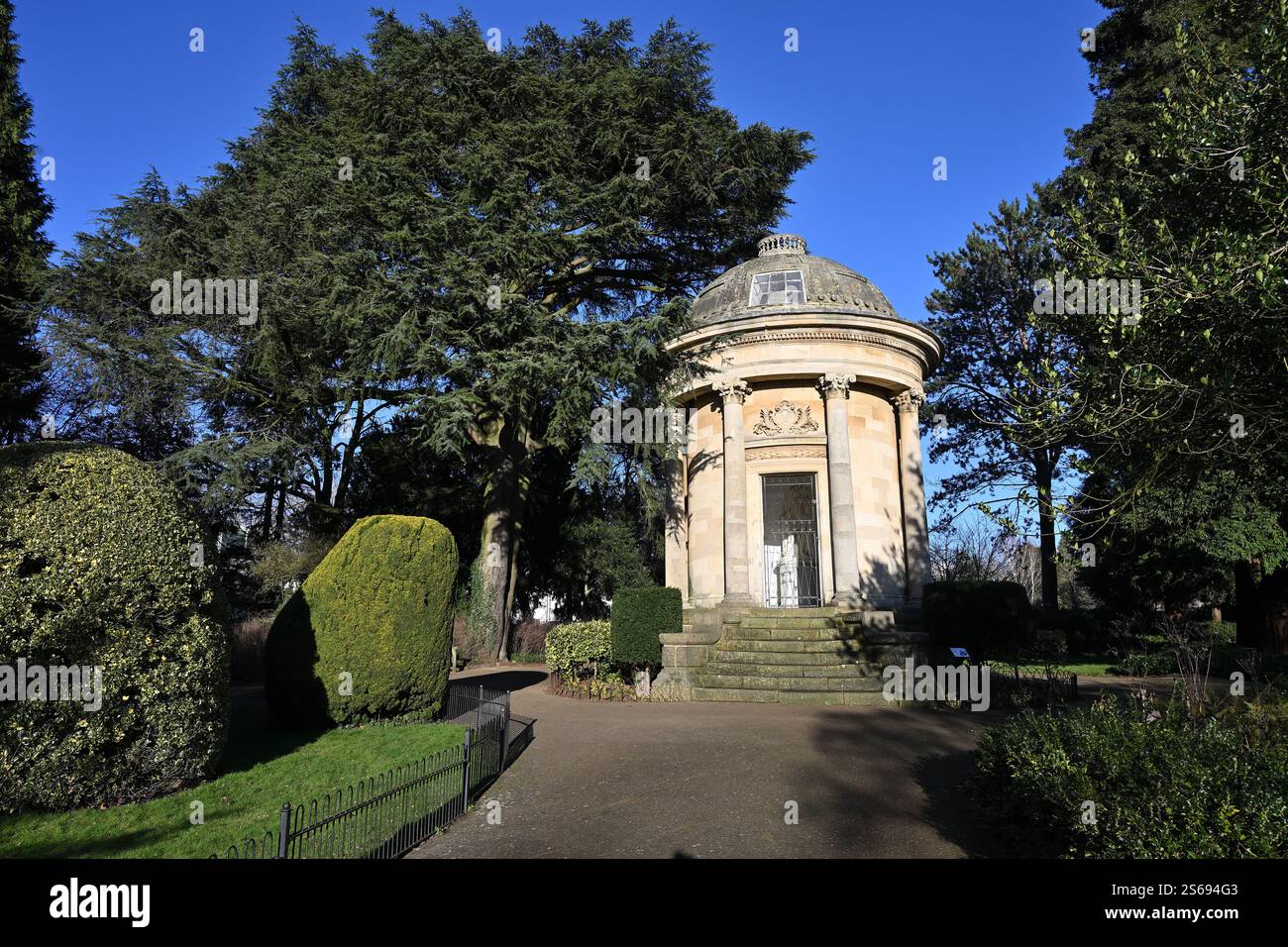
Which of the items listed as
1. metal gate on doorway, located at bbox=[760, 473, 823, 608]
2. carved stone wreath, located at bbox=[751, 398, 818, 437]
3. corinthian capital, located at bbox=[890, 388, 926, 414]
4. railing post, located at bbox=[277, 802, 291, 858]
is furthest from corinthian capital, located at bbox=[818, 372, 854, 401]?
railing post, located at bbox=[277, 802, 291, 858]

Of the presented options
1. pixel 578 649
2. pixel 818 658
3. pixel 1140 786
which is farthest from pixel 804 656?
pixel 1140 786

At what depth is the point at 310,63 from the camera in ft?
79.7

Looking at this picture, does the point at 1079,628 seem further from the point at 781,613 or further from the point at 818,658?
the point at 818,658

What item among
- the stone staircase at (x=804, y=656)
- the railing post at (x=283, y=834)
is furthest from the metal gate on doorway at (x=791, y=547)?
the railing post at (x=283, y=834)

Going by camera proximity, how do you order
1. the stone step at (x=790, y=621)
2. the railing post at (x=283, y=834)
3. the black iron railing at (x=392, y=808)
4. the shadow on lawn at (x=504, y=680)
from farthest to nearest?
the shadow on lawn at (x=504, y=680)
the stone step at (x=790, y=621)
the black iron railing at (x=392, y=808)
the railing post at (x=283, y=834)

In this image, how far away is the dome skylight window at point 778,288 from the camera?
2005 cm

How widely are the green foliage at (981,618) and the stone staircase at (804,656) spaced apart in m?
1.79

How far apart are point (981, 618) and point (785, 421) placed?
668 centimetres

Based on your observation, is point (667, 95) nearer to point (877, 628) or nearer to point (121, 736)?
point (877, 628)

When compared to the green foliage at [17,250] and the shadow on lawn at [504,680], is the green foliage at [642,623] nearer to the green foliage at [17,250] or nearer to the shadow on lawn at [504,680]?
the shadow on lawn at [504,680]

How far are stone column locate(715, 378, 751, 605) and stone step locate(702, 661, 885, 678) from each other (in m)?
2.36

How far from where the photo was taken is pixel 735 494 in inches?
712

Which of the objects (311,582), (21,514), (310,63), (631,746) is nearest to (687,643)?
(631,746)

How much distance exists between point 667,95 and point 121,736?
2042 centimetres
